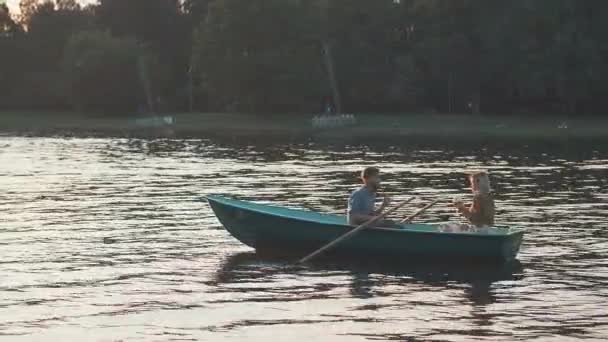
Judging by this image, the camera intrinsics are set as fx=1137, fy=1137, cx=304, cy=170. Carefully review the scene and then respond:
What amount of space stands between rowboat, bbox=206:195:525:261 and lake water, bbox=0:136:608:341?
1.02 ft

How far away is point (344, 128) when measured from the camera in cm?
8875

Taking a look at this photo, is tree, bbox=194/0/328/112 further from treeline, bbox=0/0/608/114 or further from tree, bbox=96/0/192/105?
tree, bbox=96/0/192/105

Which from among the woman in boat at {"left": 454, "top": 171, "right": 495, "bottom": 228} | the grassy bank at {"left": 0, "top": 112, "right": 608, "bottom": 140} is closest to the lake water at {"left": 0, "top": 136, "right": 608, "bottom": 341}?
the woman in boat at {"left": 454, "top": 171, "right": 495, "bottom": 228}

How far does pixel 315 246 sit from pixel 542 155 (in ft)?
115

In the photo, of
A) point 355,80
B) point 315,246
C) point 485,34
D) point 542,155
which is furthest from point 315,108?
point 315,246

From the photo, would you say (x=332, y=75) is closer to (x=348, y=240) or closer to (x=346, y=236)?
(x=348, y=240)

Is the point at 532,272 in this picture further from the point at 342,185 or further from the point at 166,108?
the point at 166,108

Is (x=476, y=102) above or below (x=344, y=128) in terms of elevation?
above

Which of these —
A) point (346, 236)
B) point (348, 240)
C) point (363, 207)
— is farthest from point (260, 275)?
point (363, 207)

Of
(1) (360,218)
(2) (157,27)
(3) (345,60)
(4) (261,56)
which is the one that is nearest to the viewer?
(1) (360,218)

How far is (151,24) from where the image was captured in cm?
13025

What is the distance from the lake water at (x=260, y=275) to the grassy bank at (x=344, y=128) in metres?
38.2

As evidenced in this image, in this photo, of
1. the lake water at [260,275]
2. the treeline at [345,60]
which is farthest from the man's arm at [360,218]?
the treeline at [345,60]

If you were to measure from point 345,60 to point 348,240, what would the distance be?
7665cm
